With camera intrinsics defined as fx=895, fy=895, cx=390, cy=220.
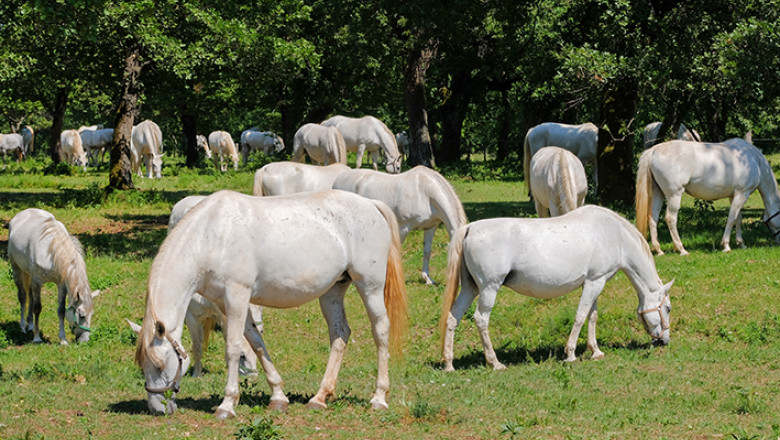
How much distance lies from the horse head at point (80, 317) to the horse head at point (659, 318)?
7927mm

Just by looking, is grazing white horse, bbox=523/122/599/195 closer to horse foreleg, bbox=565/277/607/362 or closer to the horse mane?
horse foreleg, bbox=565/277/607/362

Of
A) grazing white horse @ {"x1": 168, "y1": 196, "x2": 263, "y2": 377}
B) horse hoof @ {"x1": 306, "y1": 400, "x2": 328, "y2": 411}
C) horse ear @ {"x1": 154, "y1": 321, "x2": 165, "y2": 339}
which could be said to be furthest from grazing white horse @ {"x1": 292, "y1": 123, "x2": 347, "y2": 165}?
horse ear @ {"x1": 154, "y1": 321, "x2": 165, "y2": 339}

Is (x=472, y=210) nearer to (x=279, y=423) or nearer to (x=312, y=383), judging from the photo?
(x=312, y=383)

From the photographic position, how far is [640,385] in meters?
9.57

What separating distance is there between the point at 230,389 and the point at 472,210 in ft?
50.6

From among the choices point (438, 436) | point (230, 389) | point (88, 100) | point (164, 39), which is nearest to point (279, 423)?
point (230, 389)

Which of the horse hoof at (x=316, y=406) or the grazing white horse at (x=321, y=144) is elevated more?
the grazing white horse at (x=321, y=144)

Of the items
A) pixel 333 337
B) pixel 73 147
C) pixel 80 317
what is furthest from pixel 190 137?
pixel 333 337

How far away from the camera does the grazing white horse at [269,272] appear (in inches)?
302

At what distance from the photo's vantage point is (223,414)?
777 cm

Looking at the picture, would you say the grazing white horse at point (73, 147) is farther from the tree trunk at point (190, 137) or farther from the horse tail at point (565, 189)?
the horse tail at point (565, 189)

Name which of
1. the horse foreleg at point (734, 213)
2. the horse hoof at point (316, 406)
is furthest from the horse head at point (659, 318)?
the horse foreleg at point (734, 213)

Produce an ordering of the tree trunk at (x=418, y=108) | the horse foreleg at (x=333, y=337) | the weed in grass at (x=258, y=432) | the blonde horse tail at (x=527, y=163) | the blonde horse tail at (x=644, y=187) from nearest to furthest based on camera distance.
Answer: the weed in grass at (x=258, y=432), the horse foreleg at (x=333, y=337), the blonde horse tail at (x=644, y=187), the blonde horse tail at (x=527, y=163), the tree trunk at (x=418, y=108)

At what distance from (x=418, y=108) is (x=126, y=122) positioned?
11.2 m
